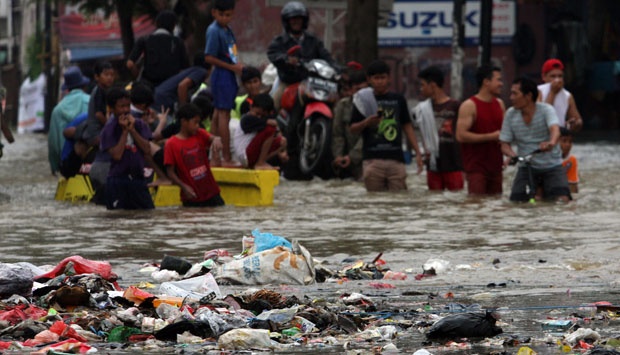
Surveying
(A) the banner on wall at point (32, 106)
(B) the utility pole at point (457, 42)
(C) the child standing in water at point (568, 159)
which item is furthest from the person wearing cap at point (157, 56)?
(A) the banner on wall at point (32, 106)

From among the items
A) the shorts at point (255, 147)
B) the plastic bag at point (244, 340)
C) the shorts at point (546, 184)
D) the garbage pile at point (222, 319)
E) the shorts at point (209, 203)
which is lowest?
the shorts at point (209, 203)

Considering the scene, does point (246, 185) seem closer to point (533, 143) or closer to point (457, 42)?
point (533, 143)

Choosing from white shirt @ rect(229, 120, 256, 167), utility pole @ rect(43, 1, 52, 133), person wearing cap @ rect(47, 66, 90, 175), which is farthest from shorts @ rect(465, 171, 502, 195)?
utility pole @ rect(43, 1, 52, 133)

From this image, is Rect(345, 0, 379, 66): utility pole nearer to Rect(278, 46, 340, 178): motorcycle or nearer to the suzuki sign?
Rect(278, 46, 340, 178): motorcycle

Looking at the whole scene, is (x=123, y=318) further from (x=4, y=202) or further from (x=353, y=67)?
(x=353, y=67)

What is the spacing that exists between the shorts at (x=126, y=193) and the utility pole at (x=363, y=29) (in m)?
9.21

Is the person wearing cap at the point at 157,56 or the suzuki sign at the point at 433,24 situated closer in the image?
the person wearing cap at the point at 157,56

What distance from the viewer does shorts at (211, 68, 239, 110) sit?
54.3 ft

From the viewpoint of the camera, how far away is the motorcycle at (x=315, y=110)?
18391 mm

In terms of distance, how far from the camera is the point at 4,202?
15.8 meters

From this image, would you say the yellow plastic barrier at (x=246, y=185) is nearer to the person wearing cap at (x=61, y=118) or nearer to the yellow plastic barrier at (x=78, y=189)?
the yellow plastic barrier at (x=78, y=189)

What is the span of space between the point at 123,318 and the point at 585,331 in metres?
2.05

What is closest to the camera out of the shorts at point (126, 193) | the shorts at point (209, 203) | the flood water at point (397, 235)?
the flood water at point (397, 235)

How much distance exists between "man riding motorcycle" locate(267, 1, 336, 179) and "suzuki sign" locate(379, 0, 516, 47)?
21.1m
